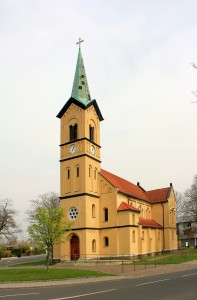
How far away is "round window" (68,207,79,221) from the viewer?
45978mm

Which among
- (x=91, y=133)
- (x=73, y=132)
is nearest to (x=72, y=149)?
(x=73, y=132)

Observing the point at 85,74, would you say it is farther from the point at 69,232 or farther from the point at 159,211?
the point at 159,211

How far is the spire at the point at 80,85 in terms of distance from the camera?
50.0 metres

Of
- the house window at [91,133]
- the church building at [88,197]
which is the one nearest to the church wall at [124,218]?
the church building at [88,197]

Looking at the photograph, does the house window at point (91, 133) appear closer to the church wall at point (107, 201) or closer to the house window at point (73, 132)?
the house window at point (73, 132)

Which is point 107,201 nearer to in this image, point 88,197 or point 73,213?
point 88,197

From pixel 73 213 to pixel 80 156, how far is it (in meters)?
7.44

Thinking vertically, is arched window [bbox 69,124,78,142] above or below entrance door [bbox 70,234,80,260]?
above

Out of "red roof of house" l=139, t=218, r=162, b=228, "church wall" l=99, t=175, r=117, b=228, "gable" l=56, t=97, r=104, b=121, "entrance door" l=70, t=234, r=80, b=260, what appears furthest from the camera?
"red roof of house" l=139, t=218, r=162, b=228

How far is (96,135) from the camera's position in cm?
5028

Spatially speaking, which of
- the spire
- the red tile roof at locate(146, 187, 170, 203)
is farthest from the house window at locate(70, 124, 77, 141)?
the red tile roof at locate(146, 187, 170, 203)

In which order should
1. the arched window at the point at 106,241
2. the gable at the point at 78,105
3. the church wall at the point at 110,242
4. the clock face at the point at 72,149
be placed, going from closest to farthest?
the church wall at the point at 110,242
the arched window at the point at 106,241
the clock face at the point at 72,149
the gable at the point at 78,105

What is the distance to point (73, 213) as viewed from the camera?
46344 mm

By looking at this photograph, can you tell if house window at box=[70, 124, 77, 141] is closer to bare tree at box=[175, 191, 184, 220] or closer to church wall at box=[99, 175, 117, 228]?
church wall at box=[99, 175, 117, 228]
